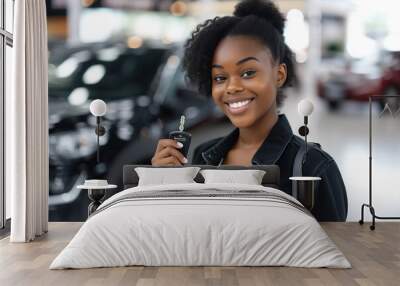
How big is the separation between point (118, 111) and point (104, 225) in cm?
297

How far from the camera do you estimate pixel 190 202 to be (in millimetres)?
4766

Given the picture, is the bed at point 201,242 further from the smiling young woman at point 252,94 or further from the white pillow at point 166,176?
the smiling young woman at point 252,94

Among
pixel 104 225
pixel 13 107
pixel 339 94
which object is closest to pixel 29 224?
pixel 13 107

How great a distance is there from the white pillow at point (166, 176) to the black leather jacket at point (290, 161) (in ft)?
1.66

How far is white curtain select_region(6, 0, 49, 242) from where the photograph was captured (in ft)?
19.0

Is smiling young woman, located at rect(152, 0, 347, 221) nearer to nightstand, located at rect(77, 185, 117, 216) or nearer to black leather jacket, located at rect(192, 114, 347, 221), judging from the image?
black leather jacket, located at rect(192, 114, 347, 221)

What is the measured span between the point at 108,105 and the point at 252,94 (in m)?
1.72

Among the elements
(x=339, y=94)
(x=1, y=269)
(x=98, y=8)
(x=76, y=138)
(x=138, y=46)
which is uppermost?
(x=98, y=8)

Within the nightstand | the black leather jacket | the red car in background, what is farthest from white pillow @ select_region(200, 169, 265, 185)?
the red car in background

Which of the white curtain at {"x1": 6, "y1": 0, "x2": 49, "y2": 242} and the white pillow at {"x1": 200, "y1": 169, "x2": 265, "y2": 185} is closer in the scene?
the white curtain at {"x1": 6, "y1": 0, "x2": 49, "y2": 242}

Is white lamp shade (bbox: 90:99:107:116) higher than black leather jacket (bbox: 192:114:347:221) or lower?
higher

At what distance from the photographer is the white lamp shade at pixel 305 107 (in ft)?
22.7

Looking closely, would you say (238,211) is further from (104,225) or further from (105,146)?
(105,146)

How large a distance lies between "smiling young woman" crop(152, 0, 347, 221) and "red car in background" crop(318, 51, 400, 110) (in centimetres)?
46
